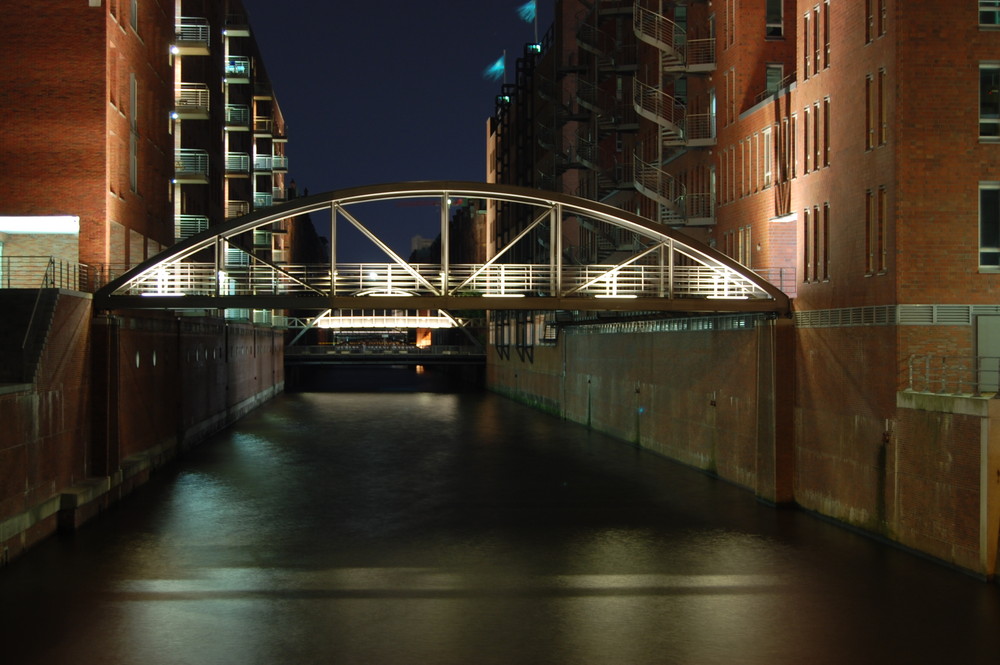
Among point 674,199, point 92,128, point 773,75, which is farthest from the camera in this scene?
point 674,199

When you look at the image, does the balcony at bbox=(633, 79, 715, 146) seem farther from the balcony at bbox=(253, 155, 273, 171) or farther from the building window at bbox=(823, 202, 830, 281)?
the balcony at bbox=(253, 155, 273, 171)

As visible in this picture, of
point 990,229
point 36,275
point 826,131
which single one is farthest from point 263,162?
point 990,229

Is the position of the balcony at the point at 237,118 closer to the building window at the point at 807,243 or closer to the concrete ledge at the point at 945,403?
the building window at the point at 807,243

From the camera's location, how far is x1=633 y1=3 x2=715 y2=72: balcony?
3375 cm

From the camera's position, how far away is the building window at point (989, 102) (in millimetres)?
20094

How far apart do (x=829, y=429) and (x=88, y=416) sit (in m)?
17.0

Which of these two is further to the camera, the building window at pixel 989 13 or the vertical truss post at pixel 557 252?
the vertical truss post at pixel 557 252

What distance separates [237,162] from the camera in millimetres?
62656

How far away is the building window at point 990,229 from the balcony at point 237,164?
4869cm

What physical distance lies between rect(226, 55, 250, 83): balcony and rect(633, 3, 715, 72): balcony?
32.5 metres

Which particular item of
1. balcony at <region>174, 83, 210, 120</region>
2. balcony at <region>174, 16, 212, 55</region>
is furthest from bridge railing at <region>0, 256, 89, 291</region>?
balcony at <region>174, 16, 212, 55</region>

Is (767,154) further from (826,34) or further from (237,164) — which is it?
(237,164)

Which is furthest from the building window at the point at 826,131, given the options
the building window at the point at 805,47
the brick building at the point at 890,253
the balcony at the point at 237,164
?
the balcony at the point at 237,164

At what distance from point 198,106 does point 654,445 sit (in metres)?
21.5
